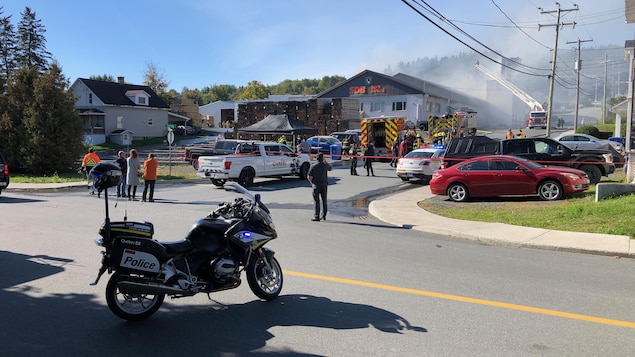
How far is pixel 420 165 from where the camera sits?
68.9 ft

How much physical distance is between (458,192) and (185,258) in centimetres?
1204

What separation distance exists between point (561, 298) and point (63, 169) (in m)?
28.7

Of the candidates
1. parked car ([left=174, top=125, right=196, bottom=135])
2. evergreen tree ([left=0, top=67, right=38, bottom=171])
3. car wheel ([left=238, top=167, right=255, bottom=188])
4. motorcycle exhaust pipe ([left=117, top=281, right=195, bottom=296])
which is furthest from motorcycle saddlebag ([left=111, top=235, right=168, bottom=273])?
parked car ([left=174, top=125, right=196, bottom=135])

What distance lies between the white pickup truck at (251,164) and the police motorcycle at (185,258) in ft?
47.0

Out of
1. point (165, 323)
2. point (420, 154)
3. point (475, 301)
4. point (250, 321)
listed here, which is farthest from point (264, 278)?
point (420, 154)

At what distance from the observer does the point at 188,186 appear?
21.8 metres

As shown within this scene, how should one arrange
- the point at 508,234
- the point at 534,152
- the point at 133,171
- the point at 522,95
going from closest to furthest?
1. the point at 508,234
2. the point at 133,171
3. the point at 534,152
4. the point at 522,95

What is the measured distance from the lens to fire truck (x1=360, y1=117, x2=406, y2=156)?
33281 mm

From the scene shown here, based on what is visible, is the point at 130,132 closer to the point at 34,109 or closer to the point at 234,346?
the point at 34,109

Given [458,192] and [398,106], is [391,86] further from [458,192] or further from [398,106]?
[458,192]

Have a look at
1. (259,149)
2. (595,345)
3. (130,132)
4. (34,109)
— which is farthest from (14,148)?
(595,345)

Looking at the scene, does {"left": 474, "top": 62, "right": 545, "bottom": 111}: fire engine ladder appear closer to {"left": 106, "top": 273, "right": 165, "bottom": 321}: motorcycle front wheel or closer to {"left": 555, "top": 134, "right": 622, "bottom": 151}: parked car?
{"left": 555, "top": 134, "right": 622, "bottom": 151}: parked car

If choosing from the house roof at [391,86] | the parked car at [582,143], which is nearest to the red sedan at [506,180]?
the parked car at [582,143]

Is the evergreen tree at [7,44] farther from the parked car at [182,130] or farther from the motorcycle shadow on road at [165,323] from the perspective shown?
the motorcycle shadow on road at [165,323]
